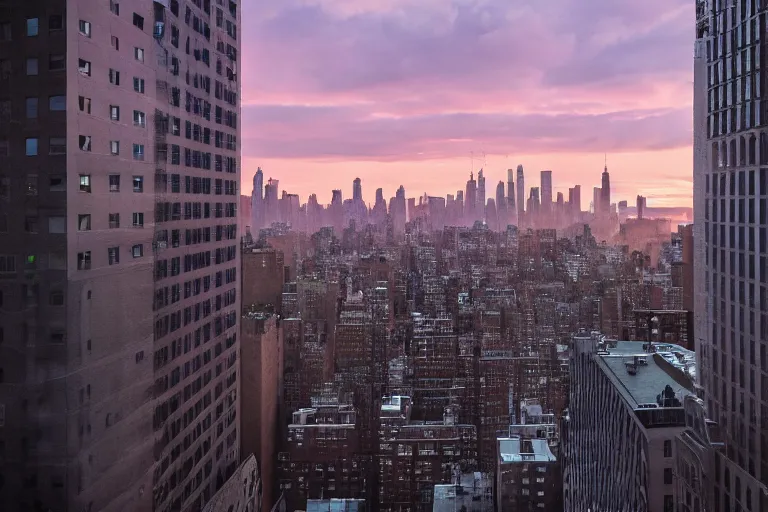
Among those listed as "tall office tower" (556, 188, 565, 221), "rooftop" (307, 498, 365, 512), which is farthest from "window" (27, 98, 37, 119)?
"tall office tower" (556, 188, 565, 221)

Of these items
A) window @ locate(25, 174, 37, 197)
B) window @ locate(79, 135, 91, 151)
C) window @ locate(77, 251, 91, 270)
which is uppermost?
window @ locate(79, 135, 91, 151)

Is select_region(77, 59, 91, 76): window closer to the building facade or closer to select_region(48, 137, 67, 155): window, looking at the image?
select_region(48, 137, 67, 155): window

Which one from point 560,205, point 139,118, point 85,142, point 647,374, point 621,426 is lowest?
point 621,426

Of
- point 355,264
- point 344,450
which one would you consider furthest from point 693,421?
point 355,264

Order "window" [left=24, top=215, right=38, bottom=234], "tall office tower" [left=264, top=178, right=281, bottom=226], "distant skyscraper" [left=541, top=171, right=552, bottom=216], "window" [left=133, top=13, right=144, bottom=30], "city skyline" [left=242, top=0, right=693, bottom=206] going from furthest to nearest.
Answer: "distant skyscraper" [left=541, top=171, right=552, bottom=216] → "tall office tower" [left=264, top=178, right=281, bottom=226] → "city skyline" [left=242, top=0, right=693, bottom=206] → "window" [left=133, top=13, right=144, bottom=30] → "window" [left=24, top=215, right=38, bottom=234]

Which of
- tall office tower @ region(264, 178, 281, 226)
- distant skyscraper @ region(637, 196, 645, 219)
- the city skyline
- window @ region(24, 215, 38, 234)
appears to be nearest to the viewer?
window @ region(24, 215, 38, 234)

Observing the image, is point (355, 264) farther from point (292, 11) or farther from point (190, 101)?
point (190, 101)

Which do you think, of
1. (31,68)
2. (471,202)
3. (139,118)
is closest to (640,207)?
(471,202)

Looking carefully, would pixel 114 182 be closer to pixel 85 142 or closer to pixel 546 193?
pixel 85 142
